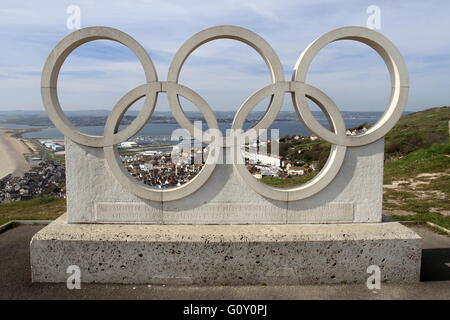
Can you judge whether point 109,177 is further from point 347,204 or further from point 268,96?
point 347,204

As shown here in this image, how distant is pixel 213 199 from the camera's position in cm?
646

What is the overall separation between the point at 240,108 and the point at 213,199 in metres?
1.76

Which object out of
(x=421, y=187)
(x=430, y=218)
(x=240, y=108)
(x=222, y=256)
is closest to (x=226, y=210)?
(x=222, y=256)

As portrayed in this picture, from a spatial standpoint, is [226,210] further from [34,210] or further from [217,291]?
[34,210]

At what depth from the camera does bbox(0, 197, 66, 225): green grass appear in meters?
9.82

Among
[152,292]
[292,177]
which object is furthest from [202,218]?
[292,177]

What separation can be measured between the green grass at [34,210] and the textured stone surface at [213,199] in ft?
13.0

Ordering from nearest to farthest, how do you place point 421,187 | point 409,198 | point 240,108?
point 240,108, point 409,198, point 421,187

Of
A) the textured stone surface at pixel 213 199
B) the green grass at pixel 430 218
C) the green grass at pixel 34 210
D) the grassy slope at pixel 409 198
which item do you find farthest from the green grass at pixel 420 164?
the green grass at pixel 34 210

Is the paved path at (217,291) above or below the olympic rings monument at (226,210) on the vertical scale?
below

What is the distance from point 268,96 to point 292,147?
60.7ft

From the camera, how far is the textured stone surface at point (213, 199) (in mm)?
6418

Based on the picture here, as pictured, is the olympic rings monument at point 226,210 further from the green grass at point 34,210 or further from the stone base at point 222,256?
the green grass at point 34,210

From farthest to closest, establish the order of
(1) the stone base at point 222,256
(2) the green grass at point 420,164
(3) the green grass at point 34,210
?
(2) the green grass at point 420,164, (3) the green grass at point 34,210, (1) the stone base at point 222,256
